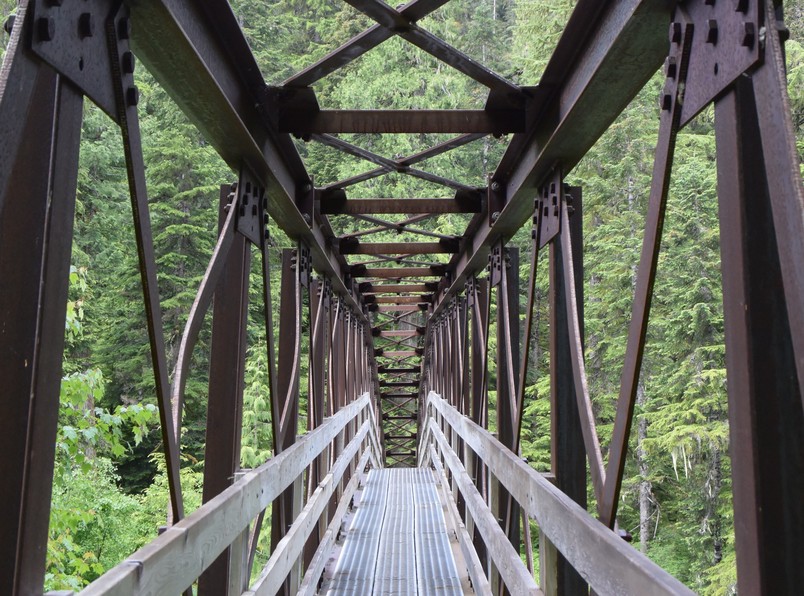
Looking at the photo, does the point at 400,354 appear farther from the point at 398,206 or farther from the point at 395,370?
the point at 398,206

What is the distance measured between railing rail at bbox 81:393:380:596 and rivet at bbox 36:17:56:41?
1.03 meters

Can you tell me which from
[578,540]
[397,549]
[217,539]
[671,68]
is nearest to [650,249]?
[671,68]

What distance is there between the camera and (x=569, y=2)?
53.0ft

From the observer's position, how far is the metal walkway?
5.18 metres

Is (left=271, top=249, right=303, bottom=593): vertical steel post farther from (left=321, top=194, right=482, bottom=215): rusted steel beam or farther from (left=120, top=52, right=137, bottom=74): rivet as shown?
(left=120, top=52, right=137, bottom=74): rivet

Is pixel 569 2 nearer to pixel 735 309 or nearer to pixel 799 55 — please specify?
pixel 799 55

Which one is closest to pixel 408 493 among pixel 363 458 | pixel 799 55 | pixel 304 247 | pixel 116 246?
pixel 363 458

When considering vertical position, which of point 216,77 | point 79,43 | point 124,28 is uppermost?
point 216,77

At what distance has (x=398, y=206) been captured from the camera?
5.87 metres

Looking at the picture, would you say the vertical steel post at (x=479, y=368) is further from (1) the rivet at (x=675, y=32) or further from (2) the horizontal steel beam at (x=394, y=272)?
(1) the rivet at (x=675, y=32)

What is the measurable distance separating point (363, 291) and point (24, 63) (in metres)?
10.1

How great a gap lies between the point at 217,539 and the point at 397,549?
4.19 metres

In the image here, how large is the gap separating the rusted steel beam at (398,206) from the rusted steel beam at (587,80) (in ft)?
4.28

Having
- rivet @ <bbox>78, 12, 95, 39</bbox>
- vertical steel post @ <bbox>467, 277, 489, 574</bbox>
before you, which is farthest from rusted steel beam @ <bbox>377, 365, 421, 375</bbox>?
rivet @ <bbox>78, 12, 95, 39</bbox>
